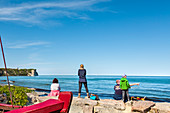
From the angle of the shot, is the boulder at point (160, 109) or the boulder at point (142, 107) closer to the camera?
the boulder at point (160, 109)

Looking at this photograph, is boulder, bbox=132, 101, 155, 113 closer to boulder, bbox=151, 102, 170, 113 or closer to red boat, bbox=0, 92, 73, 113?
boulder, bbox=151, 102, 170, 113

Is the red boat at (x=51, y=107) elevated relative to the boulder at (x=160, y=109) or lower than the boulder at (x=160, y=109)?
elevated

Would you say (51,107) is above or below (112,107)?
above

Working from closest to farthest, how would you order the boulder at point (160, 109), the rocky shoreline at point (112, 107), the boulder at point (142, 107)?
1. the boulder at point (160, 109)
2. the boulder at point (142, 107)
3. the rocky shoreline at point (112, 107)

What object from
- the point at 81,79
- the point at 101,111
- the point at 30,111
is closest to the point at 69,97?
the point at 30,111

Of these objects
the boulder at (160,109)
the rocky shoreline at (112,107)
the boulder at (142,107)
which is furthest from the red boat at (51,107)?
the boulder at (160,109)

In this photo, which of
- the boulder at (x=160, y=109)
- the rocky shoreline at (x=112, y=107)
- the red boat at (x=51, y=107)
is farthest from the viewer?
the rocky shoreline at (x=112, y=107)

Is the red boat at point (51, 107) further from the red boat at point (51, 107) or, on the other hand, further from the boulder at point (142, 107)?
the boulder at point (142, 107)

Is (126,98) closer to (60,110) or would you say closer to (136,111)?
(136,111)

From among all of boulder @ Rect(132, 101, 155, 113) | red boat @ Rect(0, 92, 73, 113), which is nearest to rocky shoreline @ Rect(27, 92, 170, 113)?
boulder @ Rect(132, 101, 155, 113)

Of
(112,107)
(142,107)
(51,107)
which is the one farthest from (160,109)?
(51,107)

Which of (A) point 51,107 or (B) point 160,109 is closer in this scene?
(A) point 51,107

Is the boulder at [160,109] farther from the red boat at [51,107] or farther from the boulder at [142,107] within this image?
the red boat at [51,107]

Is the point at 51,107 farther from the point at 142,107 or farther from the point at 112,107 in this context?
the point at 142,107
